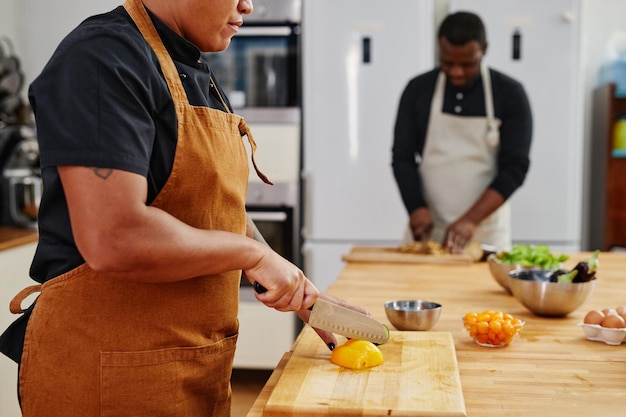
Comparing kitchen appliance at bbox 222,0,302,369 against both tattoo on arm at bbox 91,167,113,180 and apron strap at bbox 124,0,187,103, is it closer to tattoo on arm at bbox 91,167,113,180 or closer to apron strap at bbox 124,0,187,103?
apron strap at bbox 124,0,187,103

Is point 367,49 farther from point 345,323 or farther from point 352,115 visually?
point 345,323

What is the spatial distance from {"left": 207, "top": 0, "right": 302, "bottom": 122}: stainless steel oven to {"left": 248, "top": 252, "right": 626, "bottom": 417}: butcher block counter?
1.70 meters

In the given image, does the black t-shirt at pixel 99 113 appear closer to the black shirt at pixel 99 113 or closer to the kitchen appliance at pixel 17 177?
the black shirt at pixel 99 113

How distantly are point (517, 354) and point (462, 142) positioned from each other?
1.72m

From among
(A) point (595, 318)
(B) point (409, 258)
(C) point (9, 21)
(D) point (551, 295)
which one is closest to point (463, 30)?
(B) point (409, 258)

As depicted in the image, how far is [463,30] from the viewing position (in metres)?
2.63

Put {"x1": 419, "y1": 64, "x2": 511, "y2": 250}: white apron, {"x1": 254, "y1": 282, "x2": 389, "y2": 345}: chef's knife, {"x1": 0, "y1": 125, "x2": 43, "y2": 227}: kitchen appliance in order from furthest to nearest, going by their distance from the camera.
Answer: {"x1": 0, "y1": 125, "x2": 43, "y2": 227}: kitchen appliance < {"x1": 419, "y1": 64, "x2": 511, "y2": 250}: white apron < {"x1": 254, "y1": 282, "x2": 389, "y2": 345}: chef's knife

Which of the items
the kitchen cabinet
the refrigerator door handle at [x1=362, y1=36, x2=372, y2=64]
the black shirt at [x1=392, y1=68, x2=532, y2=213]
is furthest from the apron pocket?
the kitchen cabinet

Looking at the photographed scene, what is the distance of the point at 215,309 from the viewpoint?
123 cm

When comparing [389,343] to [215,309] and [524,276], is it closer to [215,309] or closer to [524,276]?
[215,309]

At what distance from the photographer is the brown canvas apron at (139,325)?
3.67 feet

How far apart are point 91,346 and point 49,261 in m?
0.15

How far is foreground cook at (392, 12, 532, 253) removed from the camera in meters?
2.71

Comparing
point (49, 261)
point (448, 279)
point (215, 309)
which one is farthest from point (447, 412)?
point (448, 279)
